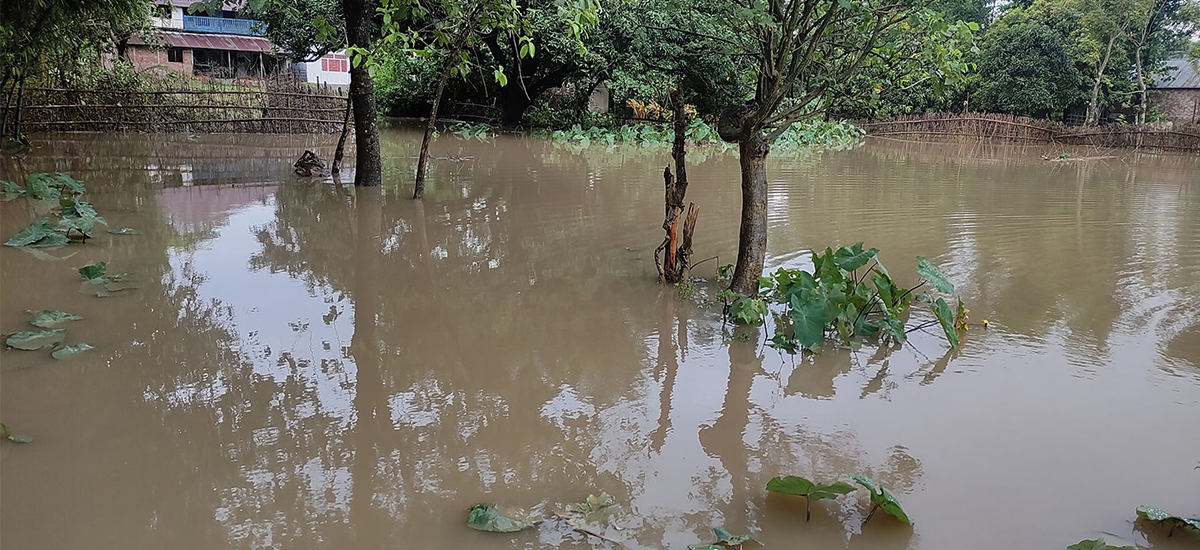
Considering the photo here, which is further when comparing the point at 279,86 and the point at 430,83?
the point at 430,83

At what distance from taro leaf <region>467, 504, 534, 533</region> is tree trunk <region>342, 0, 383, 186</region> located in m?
7.72

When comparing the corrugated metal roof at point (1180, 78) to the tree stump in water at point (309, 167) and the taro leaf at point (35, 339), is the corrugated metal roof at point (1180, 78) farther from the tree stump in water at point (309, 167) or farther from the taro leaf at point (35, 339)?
the taro leaf at point (35, 339)

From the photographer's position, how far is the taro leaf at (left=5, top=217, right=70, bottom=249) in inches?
265

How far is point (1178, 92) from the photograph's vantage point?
2989 centimetres

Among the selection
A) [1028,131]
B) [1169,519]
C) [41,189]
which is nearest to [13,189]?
[41,189]

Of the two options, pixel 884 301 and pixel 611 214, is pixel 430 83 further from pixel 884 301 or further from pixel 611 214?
pixel 884 301

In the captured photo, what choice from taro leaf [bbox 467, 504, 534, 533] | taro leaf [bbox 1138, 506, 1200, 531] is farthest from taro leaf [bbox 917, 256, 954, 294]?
taro leaf [bbox 467, 504, 534, 533]

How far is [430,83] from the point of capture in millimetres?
25234

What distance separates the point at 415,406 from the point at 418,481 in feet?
2.50

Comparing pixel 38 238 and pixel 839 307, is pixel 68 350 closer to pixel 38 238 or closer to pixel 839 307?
pixel 38 238

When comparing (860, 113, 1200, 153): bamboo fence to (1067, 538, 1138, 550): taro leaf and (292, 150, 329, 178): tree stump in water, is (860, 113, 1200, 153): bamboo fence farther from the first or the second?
(1067, 538, 1138, 550): taro leaf

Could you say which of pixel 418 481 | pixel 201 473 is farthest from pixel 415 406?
pixel 201 473

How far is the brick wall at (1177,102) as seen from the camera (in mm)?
29095

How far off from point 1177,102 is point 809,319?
110 feet
